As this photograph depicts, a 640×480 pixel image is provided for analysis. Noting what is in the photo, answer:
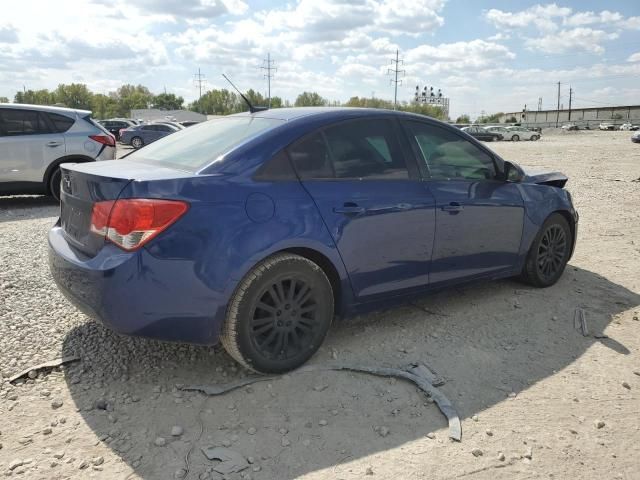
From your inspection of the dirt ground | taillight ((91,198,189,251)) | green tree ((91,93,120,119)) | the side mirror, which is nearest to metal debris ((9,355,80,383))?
the dirt ground

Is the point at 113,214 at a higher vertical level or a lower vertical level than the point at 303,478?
higher

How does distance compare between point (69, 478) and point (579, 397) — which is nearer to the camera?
point (69, 478)

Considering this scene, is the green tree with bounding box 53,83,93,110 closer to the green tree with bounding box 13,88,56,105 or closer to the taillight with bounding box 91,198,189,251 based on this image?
the green tree with bounding box 13,88,56,105

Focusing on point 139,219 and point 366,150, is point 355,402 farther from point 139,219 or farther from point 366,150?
point 366,150

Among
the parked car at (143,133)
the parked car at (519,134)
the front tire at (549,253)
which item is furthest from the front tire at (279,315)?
the parked car at (519,134)

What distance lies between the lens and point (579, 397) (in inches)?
125

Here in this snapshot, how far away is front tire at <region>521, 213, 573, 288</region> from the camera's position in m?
4.88

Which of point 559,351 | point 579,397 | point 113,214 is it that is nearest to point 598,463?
point 579,397

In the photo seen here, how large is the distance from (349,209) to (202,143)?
107 cm

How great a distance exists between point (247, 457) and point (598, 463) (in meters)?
1.67

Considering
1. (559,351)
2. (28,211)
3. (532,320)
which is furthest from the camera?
(28,211)

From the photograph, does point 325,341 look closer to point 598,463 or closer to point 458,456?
point 458,456

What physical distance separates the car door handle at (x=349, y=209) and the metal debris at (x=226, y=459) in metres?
1.53

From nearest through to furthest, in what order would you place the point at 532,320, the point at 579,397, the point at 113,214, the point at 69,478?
the point at 69,478 < the point at 113,214 < the point at 579,397 < the point at 532,320
